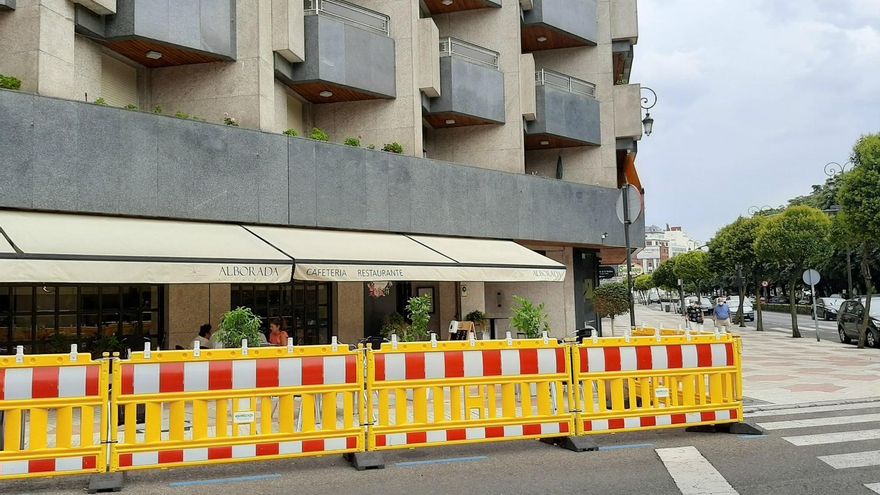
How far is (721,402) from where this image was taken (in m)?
8.79

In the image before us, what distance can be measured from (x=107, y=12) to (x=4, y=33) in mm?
1885

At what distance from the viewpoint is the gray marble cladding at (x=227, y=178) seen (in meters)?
11.7

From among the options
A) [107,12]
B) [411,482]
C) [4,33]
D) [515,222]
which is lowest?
[411,482]

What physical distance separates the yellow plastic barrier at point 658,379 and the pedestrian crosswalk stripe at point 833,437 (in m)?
0.70

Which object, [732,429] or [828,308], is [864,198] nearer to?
[732,429]

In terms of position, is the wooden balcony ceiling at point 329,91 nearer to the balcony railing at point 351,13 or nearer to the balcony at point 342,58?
the balcony at point 342,58

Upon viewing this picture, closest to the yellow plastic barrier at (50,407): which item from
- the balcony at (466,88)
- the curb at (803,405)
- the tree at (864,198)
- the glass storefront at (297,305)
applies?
the curb at (803,405)

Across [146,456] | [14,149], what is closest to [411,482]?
[146,456]

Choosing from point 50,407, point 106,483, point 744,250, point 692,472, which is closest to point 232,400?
point 106,483

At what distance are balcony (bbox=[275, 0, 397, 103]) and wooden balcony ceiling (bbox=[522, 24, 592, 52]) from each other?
26.7 feet

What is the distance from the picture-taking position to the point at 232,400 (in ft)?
24.0

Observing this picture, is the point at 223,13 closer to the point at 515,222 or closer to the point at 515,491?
the point at 515,222

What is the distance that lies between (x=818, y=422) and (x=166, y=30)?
12906mm

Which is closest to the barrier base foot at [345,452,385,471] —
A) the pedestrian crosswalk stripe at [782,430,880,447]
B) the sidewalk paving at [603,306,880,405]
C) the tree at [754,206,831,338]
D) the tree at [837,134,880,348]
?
the pedestrian crosswalk stripe at [782,430,880,447]
